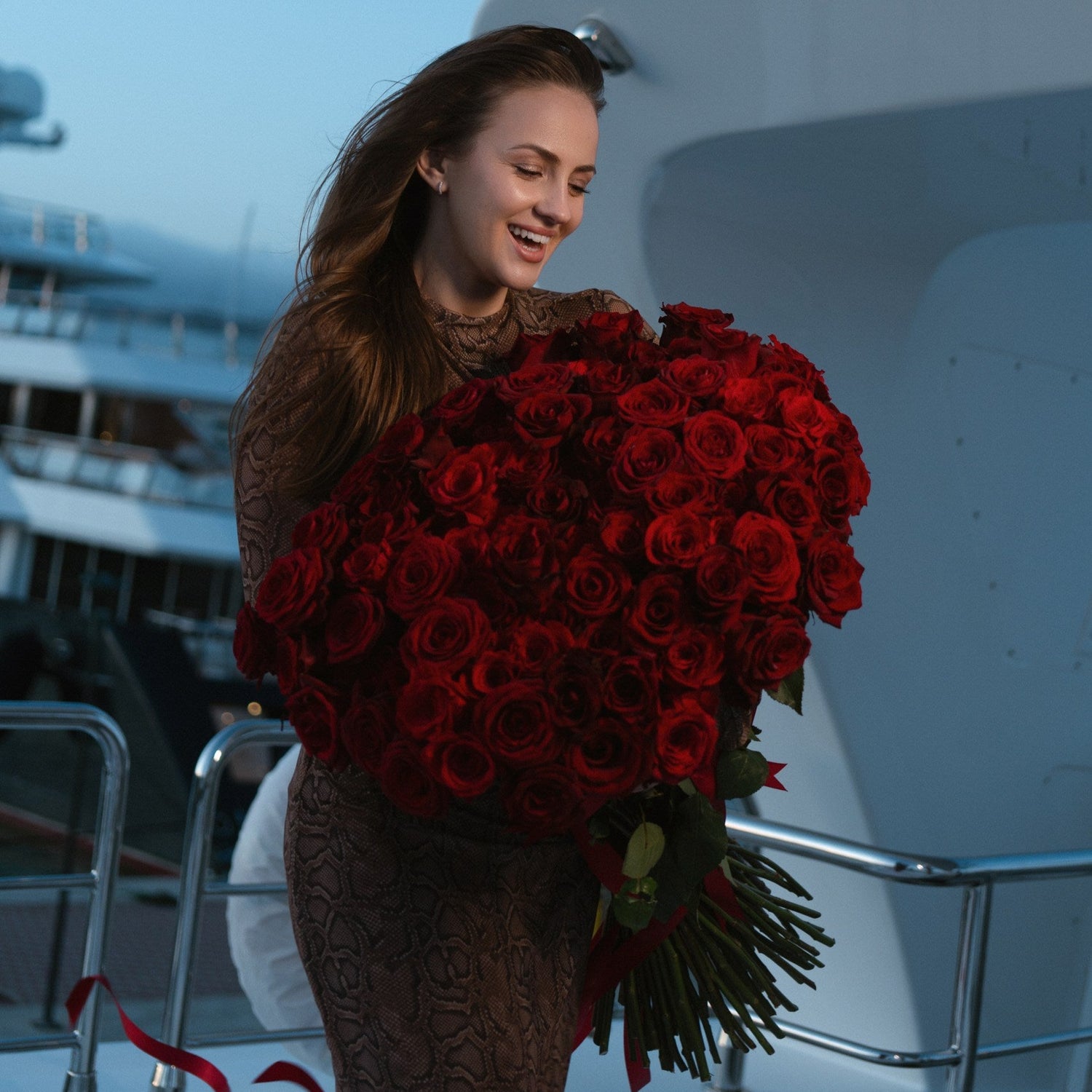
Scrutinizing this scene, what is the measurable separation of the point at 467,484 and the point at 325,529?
128 millimetres

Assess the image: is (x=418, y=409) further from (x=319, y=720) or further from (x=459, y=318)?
(x=319, y=720)

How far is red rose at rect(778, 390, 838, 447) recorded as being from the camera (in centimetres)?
121

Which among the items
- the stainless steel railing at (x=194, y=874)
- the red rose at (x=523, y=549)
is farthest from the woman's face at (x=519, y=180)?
the stainless steel railing at (x=194, y=874)

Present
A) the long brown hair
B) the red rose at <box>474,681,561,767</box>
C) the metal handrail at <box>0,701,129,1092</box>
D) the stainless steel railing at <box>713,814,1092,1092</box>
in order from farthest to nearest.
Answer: the metal handrail at <box>0,701,129,1092</box> → the stainless steel railing at <box>713,814,1092,1092</box> → the long brown hair → the red rose at <box>474,681,561,767</box>

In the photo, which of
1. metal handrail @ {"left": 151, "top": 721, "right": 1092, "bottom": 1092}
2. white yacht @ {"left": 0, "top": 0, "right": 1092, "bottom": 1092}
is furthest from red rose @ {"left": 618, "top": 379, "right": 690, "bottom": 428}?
white yacht @ {"left": 0, "top": 0, "right": 1092, "bottom": 1092}

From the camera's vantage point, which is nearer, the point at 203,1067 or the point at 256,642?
the point at 256,642

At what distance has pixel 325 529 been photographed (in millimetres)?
1184

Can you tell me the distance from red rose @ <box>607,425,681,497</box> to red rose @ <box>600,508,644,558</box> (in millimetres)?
23

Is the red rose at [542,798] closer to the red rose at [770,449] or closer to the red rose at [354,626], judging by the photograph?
the red rose at [354,626]

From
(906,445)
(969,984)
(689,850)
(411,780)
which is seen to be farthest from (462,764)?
(906,445)

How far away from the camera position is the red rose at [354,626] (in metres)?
1.13

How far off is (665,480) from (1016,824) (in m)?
2.46

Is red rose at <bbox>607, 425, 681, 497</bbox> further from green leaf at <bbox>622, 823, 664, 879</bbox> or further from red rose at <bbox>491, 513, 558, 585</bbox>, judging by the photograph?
green leaf at <bbox>622, 823, 664, 879</bbox>

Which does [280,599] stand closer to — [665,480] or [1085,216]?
[665,480]
